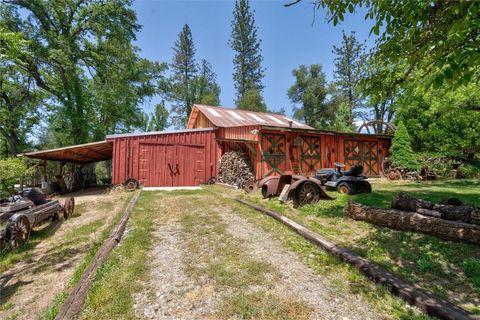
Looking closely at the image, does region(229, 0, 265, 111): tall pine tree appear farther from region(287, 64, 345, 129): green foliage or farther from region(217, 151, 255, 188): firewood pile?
region(217, 151, 255, 188): firewood pile

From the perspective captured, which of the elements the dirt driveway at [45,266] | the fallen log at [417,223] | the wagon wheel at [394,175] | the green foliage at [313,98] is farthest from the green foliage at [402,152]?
the green foliage at [313,98]

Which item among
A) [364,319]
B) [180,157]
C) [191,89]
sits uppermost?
[191,89]

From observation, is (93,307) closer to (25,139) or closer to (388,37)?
(388,37)

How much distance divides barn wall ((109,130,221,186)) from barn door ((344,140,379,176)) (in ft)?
28.0

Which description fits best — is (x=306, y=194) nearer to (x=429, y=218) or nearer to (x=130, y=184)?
(x=429, y=218)

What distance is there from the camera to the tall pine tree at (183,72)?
1446 inches

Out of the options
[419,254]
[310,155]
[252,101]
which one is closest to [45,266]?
[419,254]

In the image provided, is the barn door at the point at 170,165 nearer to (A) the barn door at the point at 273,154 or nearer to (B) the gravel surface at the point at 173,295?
(A) the barn door at the point at 273,154

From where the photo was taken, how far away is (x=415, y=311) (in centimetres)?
233

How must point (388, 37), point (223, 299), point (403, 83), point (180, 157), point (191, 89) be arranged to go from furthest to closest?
point (191, 89) → point (180, 157) → point (403, 83) → point (388, 37) → point (223, 299)

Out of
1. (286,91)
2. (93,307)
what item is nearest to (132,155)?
(93,307)

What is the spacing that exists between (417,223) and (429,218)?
0.20 meters

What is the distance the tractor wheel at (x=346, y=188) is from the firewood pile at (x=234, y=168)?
17.1 ft

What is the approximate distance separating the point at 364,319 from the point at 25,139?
33.4m
